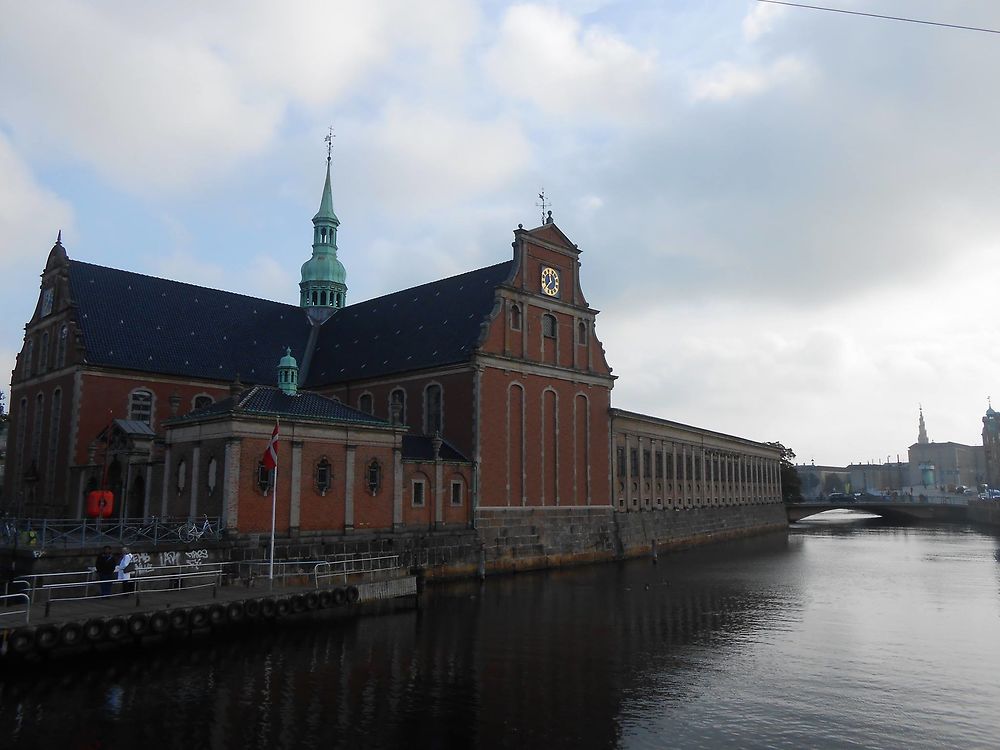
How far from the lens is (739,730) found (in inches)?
797

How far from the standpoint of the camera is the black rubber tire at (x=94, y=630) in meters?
25.7

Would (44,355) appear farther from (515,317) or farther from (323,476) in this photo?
(515,317)

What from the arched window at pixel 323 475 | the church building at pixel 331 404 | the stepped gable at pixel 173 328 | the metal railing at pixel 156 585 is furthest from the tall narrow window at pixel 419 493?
the stepped gable at pixel 173 328

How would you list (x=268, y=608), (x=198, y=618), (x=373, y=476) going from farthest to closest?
(x=373, y=476) → (x=268, y=608) → (x=198, y=618)

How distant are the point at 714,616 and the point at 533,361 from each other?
2591 centimetres

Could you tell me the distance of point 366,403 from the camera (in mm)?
62781

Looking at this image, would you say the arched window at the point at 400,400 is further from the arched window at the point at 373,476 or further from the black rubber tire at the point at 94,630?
the black rubber tire at the point at 94,630

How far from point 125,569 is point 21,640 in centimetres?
689

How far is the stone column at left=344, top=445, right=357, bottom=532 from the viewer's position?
44688 millimetres

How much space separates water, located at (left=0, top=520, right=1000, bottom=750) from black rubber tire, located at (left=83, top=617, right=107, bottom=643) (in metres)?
0.77

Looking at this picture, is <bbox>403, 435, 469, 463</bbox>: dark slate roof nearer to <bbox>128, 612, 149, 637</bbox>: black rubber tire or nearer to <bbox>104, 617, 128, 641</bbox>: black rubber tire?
<bbox>128, 612, 149, 637</bbox>: black rubber tire

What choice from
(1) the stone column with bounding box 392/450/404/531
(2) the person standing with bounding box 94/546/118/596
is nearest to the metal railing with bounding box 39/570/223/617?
(2) the person standing with bounding box 94/546/118/596

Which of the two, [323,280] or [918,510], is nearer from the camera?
[323,280]

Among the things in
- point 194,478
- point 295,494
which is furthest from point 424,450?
point 194,478
